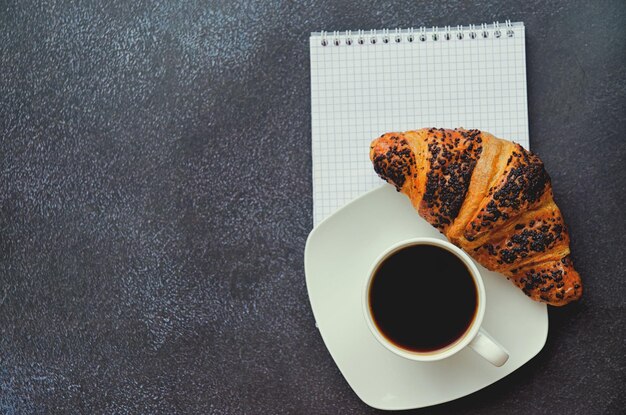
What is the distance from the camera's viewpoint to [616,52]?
3.46 feet

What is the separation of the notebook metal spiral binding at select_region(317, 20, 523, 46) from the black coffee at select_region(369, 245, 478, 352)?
Answer: 1.11ft

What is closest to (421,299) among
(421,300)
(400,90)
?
(421,300)

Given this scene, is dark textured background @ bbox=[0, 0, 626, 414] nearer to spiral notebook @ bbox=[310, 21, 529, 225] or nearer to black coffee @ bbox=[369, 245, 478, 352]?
spiral notebook @ bbox=[310, 21, 529, 225]

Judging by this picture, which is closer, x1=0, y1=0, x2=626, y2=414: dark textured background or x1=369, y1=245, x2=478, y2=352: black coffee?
x1=369, y1=245, x2=478, y2=352: black coffee

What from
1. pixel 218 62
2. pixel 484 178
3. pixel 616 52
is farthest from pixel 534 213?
pixel 218 62

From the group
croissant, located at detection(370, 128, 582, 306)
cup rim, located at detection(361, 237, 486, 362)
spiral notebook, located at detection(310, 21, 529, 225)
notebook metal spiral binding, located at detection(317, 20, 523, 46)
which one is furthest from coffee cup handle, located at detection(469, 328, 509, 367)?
notebook metal spiral binding, located at detection(317, 20, 523, 46)

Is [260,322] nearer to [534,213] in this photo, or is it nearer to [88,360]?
[88,360]

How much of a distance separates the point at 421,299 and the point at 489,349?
11cm

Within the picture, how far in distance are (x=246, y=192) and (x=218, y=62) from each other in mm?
216

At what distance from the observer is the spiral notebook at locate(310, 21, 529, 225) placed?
104 centimetres

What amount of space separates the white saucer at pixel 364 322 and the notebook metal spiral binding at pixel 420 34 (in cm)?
24

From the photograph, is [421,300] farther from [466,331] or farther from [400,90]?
[400,90]

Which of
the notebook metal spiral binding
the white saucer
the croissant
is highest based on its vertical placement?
the notebook metal spiral binding

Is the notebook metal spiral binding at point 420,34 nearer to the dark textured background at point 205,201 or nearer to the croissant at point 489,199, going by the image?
the dark textured background at point 205,201
